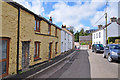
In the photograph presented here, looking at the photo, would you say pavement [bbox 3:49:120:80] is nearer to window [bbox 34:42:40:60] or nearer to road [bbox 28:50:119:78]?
road [bbox 28:50:119:78]

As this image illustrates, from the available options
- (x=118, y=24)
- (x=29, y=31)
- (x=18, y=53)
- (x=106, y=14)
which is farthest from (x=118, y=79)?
(x=118, y=24)

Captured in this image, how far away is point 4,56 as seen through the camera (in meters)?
5.15

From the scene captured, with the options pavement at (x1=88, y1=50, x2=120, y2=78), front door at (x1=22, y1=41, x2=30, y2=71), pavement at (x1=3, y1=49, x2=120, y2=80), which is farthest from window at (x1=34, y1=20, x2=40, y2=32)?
pavement at (x1=88, y1=50, x2=120, y2=78)

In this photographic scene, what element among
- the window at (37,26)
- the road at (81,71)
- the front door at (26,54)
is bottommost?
the road at (81,71)

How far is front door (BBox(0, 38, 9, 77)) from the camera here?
4.96 meters

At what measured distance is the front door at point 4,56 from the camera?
16.3ft

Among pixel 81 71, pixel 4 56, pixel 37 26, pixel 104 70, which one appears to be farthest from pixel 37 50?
pixel 104 70

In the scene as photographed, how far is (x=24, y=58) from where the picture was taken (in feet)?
23.1

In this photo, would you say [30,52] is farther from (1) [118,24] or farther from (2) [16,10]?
(1) [118,24]

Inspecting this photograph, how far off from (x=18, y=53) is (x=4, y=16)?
225cm

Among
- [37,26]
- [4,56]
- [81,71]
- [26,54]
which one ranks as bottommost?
[81,71]

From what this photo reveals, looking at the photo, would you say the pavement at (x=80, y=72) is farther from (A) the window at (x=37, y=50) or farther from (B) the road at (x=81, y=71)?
(A) the window at (x=37, y=50)

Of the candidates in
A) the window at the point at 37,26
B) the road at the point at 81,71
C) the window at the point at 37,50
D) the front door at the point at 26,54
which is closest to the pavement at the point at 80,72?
the road at the point at 81,71

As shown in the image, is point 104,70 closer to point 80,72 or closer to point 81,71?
point 81,71
